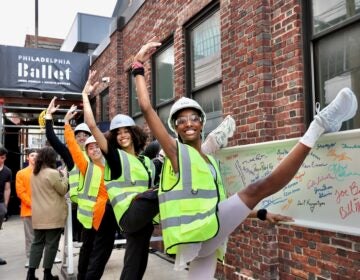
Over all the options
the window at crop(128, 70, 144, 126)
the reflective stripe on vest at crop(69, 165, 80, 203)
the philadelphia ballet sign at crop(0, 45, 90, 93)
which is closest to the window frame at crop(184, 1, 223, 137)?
the reflective stripe on vest at crop(69, 165, 80, 203)

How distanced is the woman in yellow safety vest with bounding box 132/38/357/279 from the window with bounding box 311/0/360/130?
1.42 m

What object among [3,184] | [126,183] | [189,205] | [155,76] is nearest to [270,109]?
[126,183]

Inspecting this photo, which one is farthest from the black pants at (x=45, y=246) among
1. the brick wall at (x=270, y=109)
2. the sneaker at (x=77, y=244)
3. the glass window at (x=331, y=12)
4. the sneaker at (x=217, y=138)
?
the glass window at (x=331, y=12)

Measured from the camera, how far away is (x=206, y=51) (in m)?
5.95

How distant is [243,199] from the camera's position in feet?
7.89

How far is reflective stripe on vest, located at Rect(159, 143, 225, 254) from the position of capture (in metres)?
2.34

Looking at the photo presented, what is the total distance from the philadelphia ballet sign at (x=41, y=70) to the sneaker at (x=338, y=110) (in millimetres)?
10556

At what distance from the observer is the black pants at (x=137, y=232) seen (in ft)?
10.2

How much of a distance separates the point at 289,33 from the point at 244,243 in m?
2.27

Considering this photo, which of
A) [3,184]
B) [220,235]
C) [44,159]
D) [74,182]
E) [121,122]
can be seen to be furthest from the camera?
[3,184]

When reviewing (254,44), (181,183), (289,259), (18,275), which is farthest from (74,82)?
(181,183)

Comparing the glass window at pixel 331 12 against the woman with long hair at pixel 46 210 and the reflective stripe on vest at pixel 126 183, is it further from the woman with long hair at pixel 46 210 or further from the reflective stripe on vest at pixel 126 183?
the woman with long hair at pixel 46 210

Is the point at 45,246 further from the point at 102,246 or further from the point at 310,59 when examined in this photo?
the point at 310,59

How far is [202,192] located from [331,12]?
2423 millimetres
